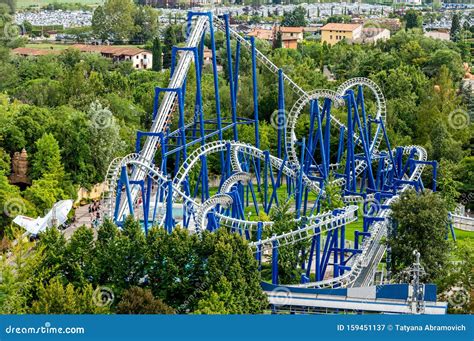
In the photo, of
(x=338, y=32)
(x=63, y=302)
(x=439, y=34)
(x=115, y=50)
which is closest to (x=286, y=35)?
(x=338, y=32)

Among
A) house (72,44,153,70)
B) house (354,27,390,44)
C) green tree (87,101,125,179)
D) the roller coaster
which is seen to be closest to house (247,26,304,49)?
house (354,27,390,44)

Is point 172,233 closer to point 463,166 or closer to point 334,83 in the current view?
point 463,166

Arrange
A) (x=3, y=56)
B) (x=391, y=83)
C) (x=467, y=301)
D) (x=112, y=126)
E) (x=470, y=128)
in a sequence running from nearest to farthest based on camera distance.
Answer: (x=467, y=301)
(x=112, y=126)
(x=470, y=128)
(x=391, y=83)
(x=3, y=56)

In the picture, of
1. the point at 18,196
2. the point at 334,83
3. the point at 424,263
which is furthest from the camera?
the point at 334,83

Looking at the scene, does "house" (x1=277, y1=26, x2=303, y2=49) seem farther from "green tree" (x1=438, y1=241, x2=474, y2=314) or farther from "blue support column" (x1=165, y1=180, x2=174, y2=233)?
"green tree" (x1=438, y1=241, x2=474, y2=314)

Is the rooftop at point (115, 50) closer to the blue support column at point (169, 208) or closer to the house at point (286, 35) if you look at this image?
the house at point (286, 35)

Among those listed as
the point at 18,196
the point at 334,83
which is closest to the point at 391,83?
the point at 334,83

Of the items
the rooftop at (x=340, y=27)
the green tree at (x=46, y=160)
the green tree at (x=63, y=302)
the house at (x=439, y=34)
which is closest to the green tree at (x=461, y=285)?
the green tree at (x=63, y=302)
